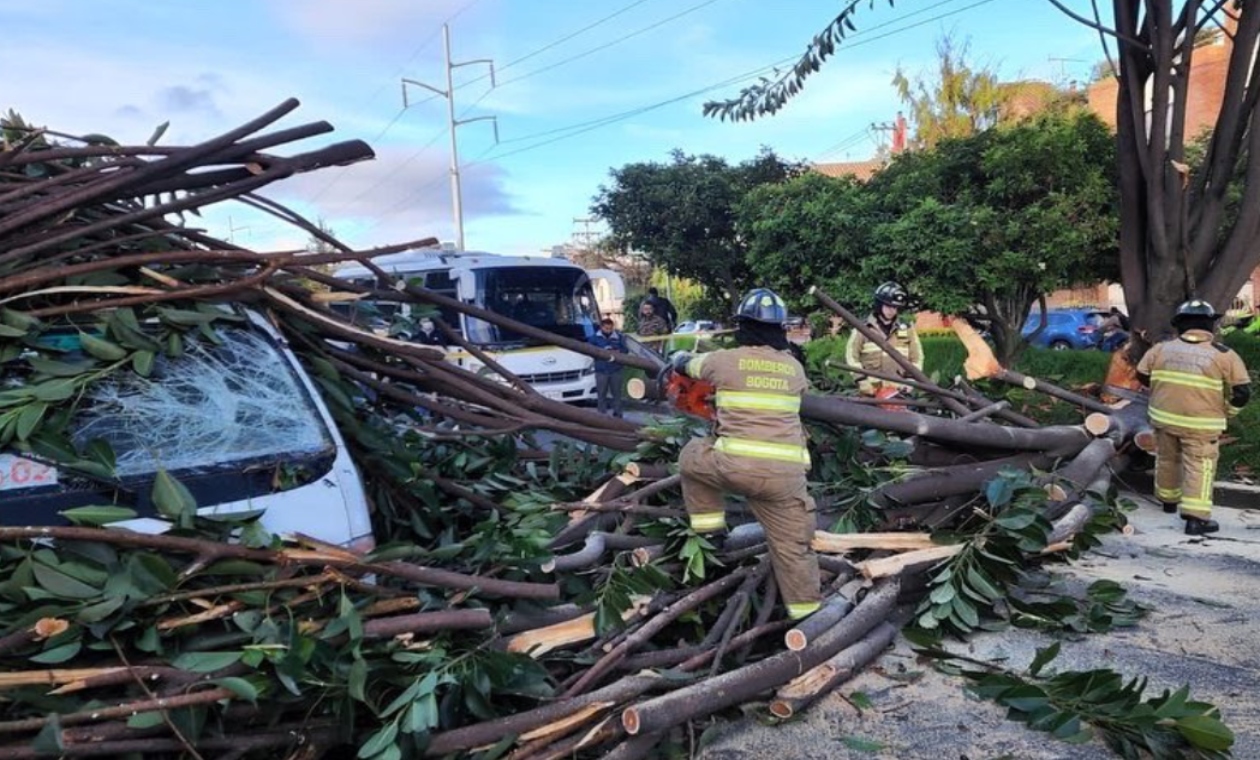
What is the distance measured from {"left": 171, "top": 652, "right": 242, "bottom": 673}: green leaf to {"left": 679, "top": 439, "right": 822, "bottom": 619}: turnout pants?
2.03m

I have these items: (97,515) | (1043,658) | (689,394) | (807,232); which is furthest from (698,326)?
(97,515)

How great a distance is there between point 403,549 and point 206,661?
641mm

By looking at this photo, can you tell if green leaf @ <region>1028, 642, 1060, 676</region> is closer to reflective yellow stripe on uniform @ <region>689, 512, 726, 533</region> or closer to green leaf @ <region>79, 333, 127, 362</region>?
reflective yellow stripe on uniform @ <region>689, 512, 726, 533</region>

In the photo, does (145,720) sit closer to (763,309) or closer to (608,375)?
(763,309)

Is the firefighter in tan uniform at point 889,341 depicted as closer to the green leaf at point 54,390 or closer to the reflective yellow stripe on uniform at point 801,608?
the reflective yellow stripe on uniform at point 801,608

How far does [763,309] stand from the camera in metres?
4.01

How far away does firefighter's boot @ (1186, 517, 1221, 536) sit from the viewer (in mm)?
5887

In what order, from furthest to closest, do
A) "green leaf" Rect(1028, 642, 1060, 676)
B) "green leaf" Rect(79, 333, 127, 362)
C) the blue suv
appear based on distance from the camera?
the blue suv < "green leaf" Rect(1028, 642, 1060, 676) < "green leaf" Rect(79, 333, 127, 362)

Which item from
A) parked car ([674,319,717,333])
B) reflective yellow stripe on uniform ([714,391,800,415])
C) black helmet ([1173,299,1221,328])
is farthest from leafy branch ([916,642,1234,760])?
parked car ([674,319,717,333])

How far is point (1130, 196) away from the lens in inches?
320

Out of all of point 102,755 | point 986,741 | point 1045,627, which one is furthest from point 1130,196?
point 102,755

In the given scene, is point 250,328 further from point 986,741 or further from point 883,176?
point 883,176

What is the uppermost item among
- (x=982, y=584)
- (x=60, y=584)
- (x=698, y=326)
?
(x=60, y=584)

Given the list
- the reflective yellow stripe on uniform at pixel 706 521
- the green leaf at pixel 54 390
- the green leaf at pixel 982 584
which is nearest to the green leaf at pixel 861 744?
the reflective yellow stripe on uniform at pixel 706 521
